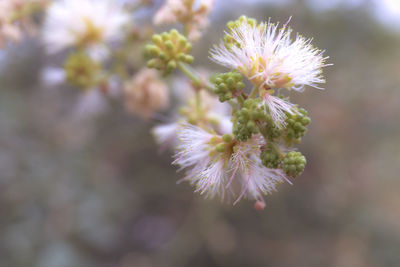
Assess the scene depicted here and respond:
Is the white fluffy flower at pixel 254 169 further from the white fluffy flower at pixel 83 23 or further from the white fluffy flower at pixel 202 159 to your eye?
the white fluffy flower at pixel 83 23

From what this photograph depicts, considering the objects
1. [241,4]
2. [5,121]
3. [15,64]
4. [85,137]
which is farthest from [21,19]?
[241,4]

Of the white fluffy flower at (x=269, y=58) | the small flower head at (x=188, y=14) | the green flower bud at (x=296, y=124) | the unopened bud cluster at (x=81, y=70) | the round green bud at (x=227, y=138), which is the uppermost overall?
the small flower head at (x=188, y=14)

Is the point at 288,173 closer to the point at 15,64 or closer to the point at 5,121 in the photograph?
the point at 5,121

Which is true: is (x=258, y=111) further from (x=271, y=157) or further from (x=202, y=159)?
(x=202, y=159)

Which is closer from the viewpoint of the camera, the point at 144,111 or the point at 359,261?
the point at 144,111

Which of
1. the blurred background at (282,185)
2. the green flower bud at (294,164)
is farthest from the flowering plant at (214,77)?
the blurred background at (282,185)

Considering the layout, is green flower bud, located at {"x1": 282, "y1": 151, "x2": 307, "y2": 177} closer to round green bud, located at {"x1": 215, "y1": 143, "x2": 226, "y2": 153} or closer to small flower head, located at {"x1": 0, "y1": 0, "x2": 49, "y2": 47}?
round green bud, located at {"x1": 215, "y1": 143, "x2": 226, "y2": 153}
